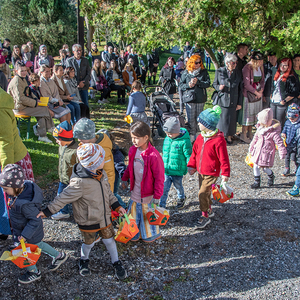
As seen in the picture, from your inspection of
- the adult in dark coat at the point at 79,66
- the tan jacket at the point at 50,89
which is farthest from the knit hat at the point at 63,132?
the adult in dark coat at the point at 79,66

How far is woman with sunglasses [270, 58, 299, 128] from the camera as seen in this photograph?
24.7 feet

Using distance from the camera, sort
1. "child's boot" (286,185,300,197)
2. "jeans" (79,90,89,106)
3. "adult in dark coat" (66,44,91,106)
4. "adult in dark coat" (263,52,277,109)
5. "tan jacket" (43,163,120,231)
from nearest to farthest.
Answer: "tan jacket" (43,163,120,231) < "child's boot" (286,185,300,197) < "adult in dark coat" (263,52,277,109) < "adult in dark coat" (66,44,91,106) < "jeans" (79,90,89,106)

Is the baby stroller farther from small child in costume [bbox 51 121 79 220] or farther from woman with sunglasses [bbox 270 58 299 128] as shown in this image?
small child in costume [bbox 51 121 79 220]

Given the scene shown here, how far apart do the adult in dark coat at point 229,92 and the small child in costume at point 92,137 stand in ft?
14.1

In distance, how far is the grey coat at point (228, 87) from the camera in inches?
291

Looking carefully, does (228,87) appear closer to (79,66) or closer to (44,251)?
(79,66)

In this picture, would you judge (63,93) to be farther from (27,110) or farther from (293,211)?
(293,211)

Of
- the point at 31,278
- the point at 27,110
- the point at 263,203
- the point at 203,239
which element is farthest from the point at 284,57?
the point at 31,278

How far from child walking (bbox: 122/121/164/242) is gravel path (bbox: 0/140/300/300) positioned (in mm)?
290

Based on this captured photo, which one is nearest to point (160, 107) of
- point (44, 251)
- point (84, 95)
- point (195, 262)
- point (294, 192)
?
point (84, 95)

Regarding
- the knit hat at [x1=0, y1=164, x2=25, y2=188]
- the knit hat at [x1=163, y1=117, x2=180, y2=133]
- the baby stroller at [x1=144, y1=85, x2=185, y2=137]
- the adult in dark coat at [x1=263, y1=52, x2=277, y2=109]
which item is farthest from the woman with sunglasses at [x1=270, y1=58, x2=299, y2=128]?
the knit hat at [x1=0, y1=164, x2=25, y2=188]

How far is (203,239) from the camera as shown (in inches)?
171

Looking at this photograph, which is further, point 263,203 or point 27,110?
point 27,110

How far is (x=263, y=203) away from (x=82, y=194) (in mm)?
3368
